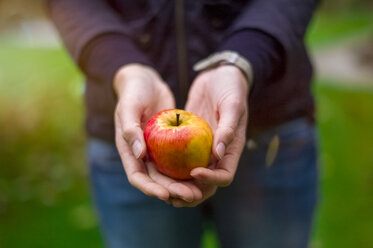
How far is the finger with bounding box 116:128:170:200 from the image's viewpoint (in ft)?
2.79

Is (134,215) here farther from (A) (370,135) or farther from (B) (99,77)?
(A) (370,135)

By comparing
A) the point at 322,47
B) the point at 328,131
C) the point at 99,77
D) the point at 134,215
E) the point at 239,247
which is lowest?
the point at 322,47

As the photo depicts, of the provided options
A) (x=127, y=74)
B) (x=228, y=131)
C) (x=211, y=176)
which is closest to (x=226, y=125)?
(x=228, y=131)

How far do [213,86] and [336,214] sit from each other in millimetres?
1829

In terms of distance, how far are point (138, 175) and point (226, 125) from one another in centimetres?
22

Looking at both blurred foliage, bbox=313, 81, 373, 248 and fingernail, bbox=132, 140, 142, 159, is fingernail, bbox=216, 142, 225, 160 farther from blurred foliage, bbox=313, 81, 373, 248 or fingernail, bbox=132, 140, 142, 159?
blurred foliage, bbox=313, 81, 373, 248

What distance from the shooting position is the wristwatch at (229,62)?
107cm

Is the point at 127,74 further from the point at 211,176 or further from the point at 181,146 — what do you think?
the point at 211,176

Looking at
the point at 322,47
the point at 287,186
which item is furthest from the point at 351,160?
the point at 322,47

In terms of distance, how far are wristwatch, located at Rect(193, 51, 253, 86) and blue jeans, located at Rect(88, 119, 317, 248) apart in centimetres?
23

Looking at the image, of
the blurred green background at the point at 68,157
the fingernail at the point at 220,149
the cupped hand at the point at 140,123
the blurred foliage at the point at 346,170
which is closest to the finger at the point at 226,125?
the fingernail at the point at 220,149

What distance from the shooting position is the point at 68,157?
3.18m

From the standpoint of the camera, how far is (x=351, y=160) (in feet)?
9.92

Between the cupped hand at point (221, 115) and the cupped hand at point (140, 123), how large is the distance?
36mm
